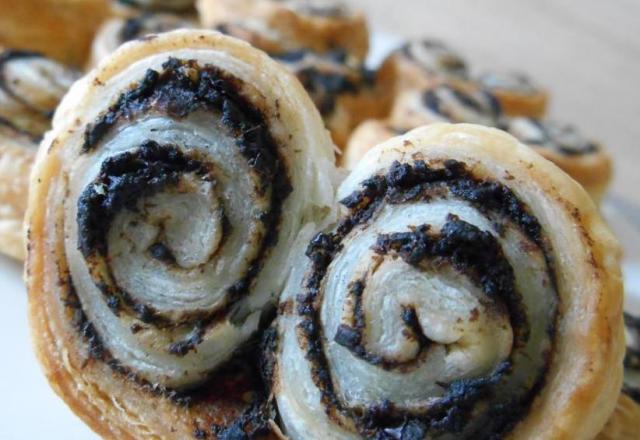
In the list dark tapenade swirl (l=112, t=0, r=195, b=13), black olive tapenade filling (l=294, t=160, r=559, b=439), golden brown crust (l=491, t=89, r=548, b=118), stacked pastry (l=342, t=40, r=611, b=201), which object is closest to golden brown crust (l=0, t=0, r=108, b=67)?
dark tapenade swirl (l=112, t=0, r=195, b=13)

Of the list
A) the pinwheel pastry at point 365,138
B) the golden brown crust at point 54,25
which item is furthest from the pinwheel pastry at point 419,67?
the golden brown crust at point 54,25

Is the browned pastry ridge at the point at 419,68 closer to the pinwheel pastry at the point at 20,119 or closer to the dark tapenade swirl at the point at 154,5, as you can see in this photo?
the dark tapenade swirl at the point at 154,5

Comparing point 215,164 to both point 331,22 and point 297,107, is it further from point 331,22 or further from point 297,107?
point 331,22

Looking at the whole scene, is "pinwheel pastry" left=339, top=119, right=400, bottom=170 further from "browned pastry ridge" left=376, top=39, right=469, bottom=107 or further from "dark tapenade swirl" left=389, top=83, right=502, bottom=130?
"browned pastry ridge" left=376, top=39, right=469, bottom=107

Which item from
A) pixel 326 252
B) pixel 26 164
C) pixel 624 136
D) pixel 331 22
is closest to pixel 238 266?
pixel 326 252

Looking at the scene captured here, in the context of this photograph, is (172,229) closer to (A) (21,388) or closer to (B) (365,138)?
(A) (21,388)
